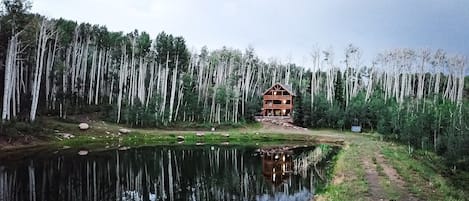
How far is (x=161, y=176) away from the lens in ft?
75.2

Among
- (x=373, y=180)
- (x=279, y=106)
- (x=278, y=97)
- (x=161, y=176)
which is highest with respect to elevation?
(x=278, y=97)

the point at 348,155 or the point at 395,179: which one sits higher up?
the point at 395,179


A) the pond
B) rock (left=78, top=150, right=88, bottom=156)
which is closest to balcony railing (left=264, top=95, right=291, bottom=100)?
the pond

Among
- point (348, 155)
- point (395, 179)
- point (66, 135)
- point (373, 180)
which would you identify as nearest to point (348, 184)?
point (373, 180)

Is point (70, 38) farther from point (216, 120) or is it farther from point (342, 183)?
point (342, 183)

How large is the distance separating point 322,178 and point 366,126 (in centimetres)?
4064

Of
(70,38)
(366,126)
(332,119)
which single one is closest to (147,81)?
(70,38)

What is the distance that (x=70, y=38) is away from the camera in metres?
55.3

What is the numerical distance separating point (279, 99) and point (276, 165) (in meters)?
46.6

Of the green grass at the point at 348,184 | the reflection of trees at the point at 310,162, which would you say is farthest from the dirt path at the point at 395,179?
the reflection of trees at the point at 310,162

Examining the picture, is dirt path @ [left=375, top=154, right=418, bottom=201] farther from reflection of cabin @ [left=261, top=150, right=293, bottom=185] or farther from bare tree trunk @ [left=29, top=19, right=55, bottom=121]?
bare tree trunk @ [left=29, top=19, right=55, bottom=121]

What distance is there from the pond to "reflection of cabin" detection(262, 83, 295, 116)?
129 feet

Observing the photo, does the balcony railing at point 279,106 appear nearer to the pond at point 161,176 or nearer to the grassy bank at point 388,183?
the pond at point 161,176

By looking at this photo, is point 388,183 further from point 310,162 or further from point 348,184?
point 310,162
